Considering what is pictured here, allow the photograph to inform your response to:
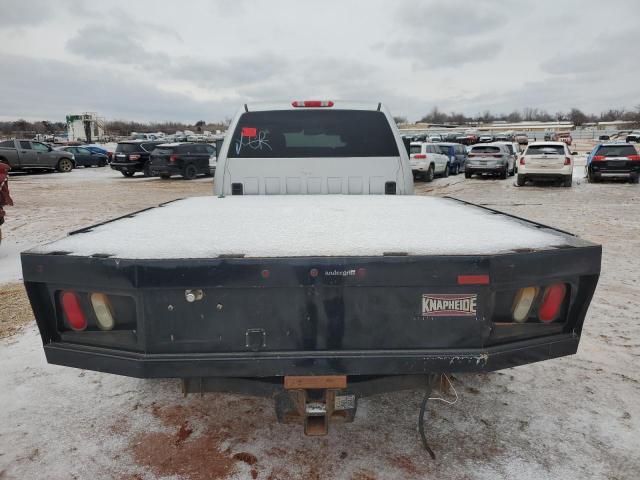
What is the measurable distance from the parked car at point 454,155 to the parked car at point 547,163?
482 centimetres

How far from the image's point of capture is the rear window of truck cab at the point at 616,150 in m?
18.7

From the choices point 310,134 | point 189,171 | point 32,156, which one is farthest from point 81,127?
point 310,134

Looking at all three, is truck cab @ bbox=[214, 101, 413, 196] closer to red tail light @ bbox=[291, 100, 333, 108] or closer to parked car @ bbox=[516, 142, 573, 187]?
red tail light @ bbox=[291, 100, 333, 108]

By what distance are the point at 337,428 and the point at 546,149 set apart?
17.8 metres

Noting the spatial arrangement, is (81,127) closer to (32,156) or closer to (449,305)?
(32,156)

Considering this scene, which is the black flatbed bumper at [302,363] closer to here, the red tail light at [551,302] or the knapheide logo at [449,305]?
the knapheide logo at [449,305]

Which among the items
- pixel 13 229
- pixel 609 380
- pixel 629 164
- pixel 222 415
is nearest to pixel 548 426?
pixel 609 380

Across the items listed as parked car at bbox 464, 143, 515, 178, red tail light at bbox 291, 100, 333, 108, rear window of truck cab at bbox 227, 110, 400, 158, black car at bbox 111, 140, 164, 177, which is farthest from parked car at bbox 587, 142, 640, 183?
black car at bbox 111, 140, 164, 177

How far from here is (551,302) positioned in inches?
97.3

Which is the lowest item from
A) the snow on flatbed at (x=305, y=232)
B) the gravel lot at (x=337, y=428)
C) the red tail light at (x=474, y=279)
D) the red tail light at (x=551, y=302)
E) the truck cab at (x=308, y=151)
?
the gravel lot at (x=337, y=428)

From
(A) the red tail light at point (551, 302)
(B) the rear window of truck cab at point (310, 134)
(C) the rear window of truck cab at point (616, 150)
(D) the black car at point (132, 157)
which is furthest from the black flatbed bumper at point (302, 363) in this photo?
(D) the black car at point (132, 157)

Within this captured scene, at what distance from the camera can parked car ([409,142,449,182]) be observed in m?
20.2

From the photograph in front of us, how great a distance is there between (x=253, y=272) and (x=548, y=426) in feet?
7.41

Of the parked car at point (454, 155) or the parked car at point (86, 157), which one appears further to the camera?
the parked car at point (86, 157)
